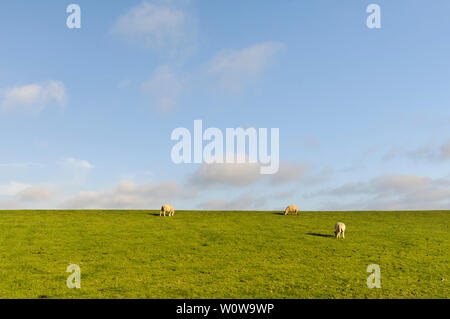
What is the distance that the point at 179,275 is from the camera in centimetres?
2044

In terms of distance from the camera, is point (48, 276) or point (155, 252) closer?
point (48, 276)

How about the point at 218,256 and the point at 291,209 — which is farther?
the point at 291,209

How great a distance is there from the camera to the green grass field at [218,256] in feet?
59.0

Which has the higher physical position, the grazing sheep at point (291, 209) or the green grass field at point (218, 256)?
the grazing sheep at point (291, 209)

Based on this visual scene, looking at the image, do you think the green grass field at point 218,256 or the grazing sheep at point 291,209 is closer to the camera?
the green grass field at point 218,256

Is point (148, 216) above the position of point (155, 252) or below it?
above

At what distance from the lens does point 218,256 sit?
25.3 meters
